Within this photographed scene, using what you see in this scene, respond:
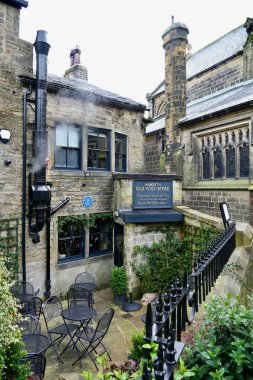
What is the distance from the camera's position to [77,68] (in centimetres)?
1502

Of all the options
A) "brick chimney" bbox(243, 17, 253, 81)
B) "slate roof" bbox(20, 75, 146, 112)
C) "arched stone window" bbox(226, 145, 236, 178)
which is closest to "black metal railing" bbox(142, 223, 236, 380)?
"arched stone window" bbox(226, 145, 236, 178)

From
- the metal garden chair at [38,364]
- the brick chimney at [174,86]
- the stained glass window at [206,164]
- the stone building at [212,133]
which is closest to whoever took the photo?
the metal garden chair at [38,364]

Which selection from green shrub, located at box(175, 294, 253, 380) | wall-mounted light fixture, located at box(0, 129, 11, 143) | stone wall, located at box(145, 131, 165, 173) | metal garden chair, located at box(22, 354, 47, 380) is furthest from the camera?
stone wall, located at box(145, 131, 165, 173)

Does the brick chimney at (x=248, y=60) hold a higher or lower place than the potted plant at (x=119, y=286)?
higher

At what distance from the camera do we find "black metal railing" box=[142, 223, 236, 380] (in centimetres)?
178

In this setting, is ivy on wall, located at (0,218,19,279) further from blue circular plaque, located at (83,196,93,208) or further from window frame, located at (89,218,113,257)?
window frame, located at (89,218,113,257)

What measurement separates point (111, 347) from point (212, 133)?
9.06 m

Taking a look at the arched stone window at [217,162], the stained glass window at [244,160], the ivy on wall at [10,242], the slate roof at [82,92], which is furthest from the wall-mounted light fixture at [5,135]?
the stained glass window at [244,160]

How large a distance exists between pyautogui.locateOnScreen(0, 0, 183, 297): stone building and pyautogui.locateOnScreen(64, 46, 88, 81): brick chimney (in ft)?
17.2

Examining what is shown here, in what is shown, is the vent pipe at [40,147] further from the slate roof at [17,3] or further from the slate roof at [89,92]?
the slate roof at [17,3]

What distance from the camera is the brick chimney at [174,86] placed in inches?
496

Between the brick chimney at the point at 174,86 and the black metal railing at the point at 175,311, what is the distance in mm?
8527

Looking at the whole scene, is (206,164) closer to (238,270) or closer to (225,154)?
(225,154)

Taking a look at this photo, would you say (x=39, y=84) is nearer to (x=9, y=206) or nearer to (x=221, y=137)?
(x=9, y=206)
